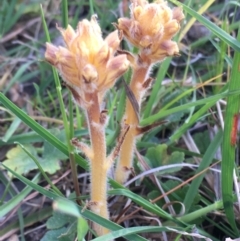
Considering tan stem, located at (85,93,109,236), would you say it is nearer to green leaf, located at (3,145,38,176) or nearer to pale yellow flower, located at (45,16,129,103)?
pale yellow flower, located at (45,16,129,103)

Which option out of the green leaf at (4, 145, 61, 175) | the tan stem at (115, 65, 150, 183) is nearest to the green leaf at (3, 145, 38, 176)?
the green leaf at (4, 145, 61, 175)

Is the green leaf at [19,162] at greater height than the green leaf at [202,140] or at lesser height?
greater

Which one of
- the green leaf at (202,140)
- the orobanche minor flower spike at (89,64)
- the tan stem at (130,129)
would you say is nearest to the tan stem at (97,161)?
the orobanche minor flower spike at (89,64)

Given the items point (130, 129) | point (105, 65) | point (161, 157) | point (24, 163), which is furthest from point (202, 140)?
point (105, 65)

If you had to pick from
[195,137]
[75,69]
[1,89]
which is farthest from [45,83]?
[75,69]

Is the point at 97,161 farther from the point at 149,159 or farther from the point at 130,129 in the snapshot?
the point at 149,159

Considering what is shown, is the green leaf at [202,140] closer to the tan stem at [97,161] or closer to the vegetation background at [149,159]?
the vegetation background at [149,159]
